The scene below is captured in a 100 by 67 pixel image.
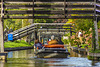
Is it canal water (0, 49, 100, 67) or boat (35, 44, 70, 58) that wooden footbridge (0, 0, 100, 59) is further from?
boat (35, 44, 70, 58)

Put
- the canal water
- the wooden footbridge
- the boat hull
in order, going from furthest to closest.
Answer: the boat hull
the wooden footbridge
the canal water

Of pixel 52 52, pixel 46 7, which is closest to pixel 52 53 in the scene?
pixel 52 52

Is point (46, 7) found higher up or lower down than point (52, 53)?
higher up

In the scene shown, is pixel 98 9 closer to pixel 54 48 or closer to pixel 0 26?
pixel 54 48

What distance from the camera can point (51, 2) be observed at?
31.3 m

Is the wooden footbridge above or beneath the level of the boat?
above

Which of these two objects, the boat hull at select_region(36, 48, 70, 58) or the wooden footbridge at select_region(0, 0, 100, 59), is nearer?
the wooden footbridge at select_region(0, 0, 100, 59)

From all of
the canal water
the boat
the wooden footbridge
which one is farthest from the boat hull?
the wooden footbridge

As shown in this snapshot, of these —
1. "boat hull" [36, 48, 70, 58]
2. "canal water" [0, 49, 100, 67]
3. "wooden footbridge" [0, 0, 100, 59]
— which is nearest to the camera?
"canal water" [0, 49, 100, 67]

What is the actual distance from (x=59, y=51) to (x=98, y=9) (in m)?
5.71

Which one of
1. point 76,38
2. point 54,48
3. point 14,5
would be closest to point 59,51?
point 54,48

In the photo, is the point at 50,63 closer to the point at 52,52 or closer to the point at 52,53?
the point at 52,52

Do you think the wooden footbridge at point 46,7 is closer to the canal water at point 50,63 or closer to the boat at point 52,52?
the canal water at point 50,63

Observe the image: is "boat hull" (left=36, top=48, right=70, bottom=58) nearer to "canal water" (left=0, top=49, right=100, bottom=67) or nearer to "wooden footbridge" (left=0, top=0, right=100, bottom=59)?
"canal water" (left=0, top=49, right=100, bottom=67)
